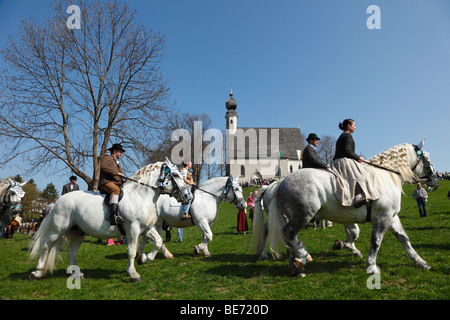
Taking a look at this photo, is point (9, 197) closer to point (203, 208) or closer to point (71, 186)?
point (71, 186)

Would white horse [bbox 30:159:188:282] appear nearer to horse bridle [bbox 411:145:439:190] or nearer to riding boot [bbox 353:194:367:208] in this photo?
riding boot [bbox 353:194:367:208]

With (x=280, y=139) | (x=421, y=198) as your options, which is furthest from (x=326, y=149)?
(x=421, y=198)

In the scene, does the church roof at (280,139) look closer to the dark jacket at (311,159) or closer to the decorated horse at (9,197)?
the decorated horse at (9,197)

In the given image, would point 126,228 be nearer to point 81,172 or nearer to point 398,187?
point 398,187

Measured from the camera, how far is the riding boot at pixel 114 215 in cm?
601

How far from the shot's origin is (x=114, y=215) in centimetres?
602

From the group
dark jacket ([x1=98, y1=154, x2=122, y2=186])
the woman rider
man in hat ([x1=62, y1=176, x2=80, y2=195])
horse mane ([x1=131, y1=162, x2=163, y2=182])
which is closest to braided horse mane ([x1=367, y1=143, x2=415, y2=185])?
the woman rider

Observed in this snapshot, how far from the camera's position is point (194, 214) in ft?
28.7

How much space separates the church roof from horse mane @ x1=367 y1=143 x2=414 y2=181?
70.0 metres

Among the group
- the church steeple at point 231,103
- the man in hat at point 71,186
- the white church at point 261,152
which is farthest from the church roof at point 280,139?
the man in hat at point 71,186

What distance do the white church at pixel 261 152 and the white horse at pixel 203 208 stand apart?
2506 inches
